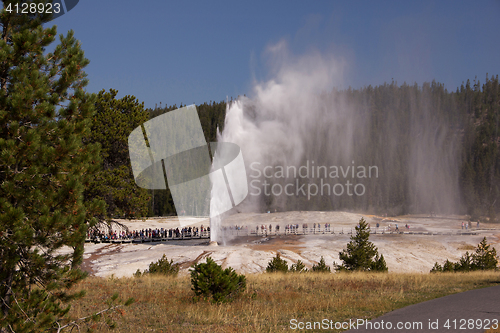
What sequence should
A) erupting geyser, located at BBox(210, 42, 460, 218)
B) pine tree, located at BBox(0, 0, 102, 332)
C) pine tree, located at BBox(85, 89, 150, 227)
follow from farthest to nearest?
1. erupting geyser, located at BBox(210, 42, 460, 218)
2. pine tree, located at BBox(85, 89, 150, 227)
3. pine tree, located at BBox(0, 0, 102, 332)

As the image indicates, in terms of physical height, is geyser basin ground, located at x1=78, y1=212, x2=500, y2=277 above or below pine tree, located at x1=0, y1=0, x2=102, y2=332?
below

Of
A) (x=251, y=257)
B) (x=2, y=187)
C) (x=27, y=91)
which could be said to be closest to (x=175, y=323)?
(x=2, y=187)

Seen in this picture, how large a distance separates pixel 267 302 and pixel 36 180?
811cm

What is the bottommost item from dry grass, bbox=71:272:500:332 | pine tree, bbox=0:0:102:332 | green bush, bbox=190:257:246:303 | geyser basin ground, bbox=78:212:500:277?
geyser basin ground, bbox=78:212:500:277

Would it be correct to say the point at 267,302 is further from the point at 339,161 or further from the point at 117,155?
the point at 339,161

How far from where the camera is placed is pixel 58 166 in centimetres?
711

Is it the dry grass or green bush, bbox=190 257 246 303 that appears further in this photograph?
green bush, bbox=190 257 246 303

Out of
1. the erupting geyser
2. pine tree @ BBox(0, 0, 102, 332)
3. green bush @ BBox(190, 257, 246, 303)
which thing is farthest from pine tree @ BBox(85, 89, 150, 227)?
the erupting geyser

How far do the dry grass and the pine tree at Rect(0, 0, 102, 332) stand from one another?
8.02 ft

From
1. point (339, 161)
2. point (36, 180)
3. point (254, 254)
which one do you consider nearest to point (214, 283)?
point (36, 180)

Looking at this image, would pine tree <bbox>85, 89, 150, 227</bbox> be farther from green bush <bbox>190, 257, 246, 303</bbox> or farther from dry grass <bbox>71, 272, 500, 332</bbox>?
green bush <bbox>190, 257, 246, 303</bbox>

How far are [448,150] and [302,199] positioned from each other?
7288 cm

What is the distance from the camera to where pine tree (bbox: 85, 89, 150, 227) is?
22.1 meters

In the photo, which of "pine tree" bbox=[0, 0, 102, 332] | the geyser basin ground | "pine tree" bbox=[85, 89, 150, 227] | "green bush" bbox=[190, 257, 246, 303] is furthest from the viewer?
the geyser basin ground
